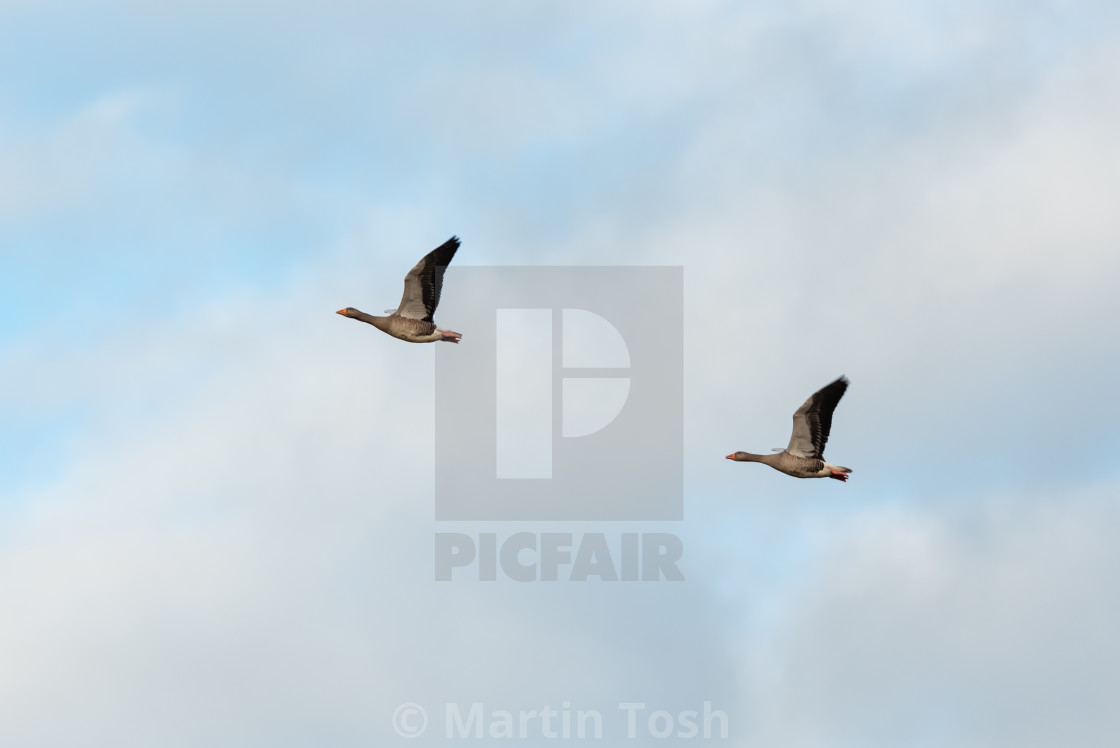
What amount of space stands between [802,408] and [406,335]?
1353 centimetres

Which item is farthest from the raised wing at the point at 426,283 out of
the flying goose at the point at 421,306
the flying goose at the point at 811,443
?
the flying goose at the point at 811,443

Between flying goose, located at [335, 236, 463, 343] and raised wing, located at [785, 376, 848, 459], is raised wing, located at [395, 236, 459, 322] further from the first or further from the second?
raised wing, located at [785, 376, 848, 459]

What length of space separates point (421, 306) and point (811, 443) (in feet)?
44.6

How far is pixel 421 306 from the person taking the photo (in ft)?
173

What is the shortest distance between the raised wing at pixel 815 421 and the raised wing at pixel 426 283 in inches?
484

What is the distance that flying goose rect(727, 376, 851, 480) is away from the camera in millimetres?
50375

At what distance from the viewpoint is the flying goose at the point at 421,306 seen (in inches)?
2002

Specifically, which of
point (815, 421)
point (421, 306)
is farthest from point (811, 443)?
point (421, 306)

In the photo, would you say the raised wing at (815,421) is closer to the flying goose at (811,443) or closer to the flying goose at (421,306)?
the flying goose at (811,443)

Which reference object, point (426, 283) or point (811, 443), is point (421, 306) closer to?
point (426, 283)

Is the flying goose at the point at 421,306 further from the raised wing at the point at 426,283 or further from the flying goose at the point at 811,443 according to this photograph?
the flying goose at the point at 811,443

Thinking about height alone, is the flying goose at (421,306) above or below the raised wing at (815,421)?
above

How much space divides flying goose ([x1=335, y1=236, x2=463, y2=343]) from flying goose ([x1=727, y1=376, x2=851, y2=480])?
437 inches

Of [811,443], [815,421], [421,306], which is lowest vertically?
[811,443]
